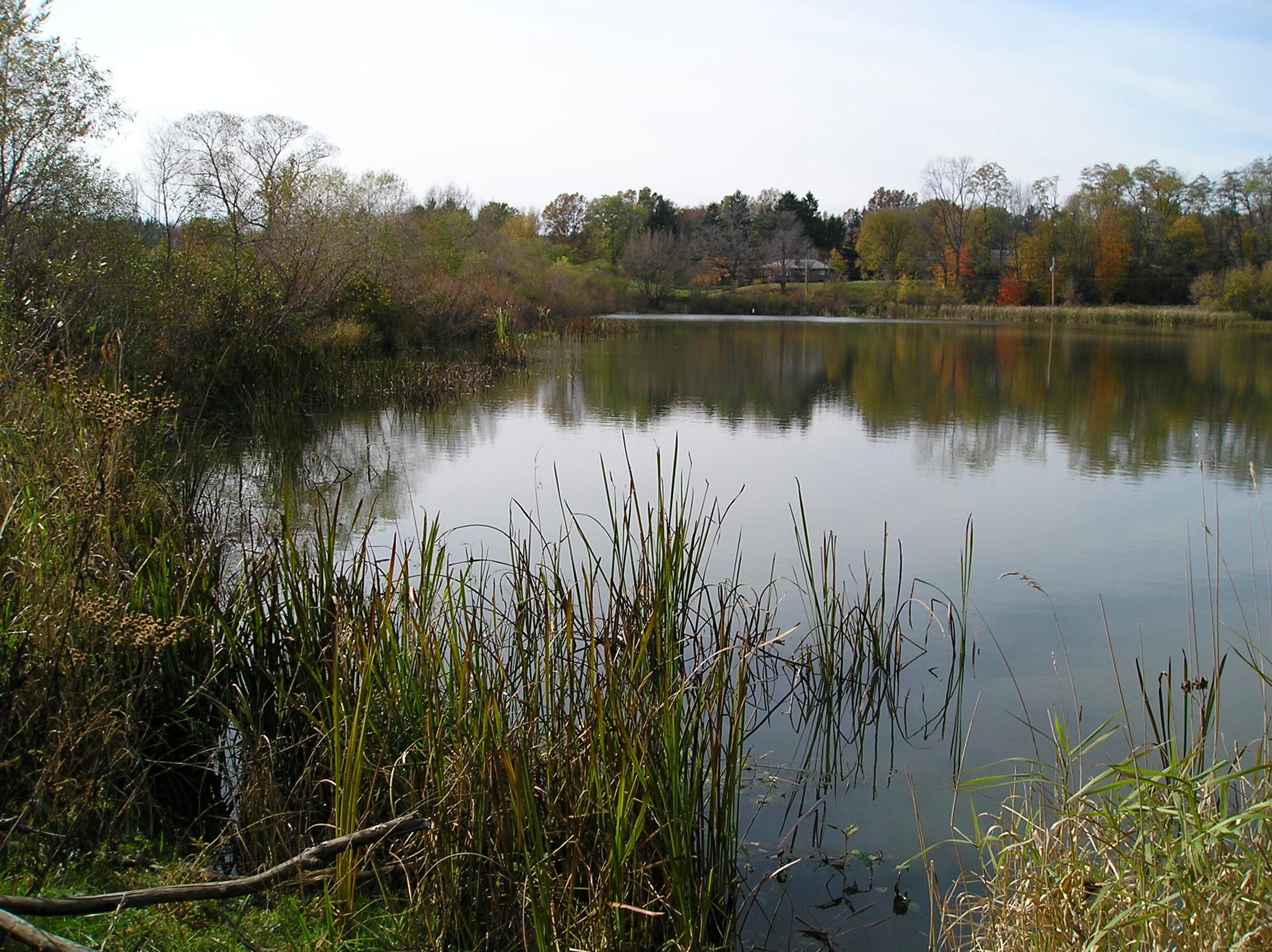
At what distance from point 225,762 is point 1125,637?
12.6 feet

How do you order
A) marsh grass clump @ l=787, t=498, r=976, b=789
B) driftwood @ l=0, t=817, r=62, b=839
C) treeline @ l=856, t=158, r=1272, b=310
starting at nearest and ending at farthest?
1. driftwood @ l=0, t=817, r=62, b=839
2. marsh grass clump @ l=787, t=498, r=976, b=789
3. treeline @ l=856, t=158, r=1272, b=310

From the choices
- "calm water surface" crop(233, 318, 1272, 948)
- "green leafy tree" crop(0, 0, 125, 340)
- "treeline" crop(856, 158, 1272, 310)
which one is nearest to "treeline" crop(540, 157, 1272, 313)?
"treeline" crop(856, 158, 1272, 310)

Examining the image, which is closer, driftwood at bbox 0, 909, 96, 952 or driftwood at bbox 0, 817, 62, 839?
driftwood at bbox 0, 909, 96, 952

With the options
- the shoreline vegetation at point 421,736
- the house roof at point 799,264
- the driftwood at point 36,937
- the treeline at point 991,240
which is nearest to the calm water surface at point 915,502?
the shoreline vegetation at point 421,736

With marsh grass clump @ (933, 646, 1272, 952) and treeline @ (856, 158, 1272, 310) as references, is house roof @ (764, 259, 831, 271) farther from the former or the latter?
marsh grass clump @ (933, 646, 1272, 952)

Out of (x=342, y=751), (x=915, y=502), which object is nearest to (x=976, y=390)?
(x=915, y=502)

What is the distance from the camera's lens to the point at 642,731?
200 centimetres

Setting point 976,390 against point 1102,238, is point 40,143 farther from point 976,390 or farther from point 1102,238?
point 1102,238

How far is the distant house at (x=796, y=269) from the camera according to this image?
205 ft

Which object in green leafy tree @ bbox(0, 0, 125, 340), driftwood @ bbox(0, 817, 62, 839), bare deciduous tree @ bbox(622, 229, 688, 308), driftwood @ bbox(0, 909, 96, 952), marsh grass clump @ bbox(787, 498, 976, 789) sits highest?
bare deciduous tree @ bbox(622, 229, 688, 308)

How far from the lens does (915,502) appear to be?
718 cm

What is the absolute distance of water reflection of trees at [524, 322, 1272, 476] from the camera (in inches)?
394

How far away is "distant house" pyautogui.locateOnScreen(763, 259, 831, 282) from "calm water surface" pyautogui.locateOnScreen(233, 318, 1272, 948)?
4543 centimetres

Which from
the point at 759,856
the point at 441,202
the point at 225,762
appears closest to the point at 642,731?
the point at 759,856
